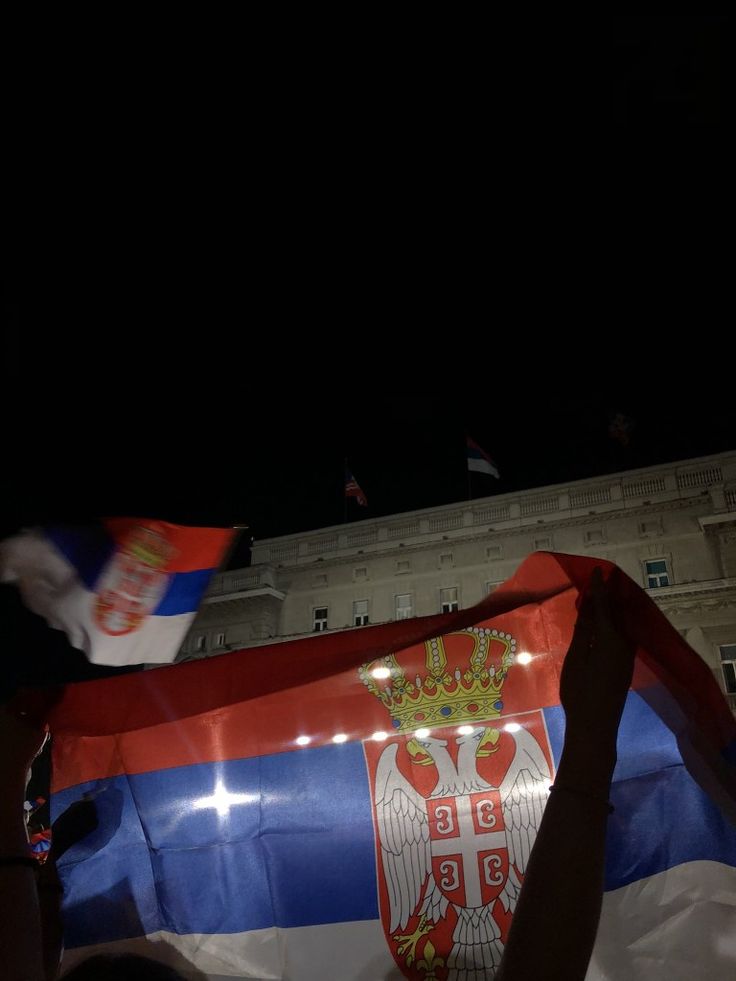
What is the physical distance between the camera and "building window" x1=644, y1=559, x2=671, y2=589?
26.4 m

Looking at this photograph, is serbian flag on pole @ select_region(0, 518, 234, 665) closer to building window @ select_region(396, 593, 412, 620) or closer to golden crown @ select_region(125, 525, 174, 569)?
golden crown @ select_region(125, 525, 174, 569)

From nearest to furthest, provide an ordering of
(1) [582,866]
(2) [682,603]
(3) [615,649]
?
(1) [582,866], (3) [615,649], (2) [682,603]

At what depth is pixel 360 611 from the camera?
31.7 metres

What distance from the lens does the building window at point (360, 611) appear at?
1242 inches

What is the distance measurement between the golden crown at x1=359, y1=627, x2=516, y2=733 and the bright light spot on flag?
69 cm

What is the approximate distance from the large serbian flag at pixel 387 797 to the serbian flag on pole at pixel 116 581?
0.41m

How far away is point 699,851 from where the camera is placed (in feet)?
7.37

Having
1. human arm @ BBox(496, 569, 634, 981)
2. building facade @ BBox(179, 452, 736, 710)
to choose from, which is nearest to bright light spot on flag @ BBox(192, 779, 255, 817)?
human arm @ BBox(496, 569, 634, 981)

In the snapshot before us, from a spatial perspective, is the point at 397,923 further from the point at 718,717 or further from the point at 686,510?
the point at 686,510

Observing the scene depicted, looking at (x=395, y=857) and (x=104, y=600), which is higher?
(x=104, y=600)

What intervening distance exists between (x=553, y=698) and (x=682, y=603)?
24630 mm

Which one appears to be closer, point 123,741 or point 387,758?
point 387,758

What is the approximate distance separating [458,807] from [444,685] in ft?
1.53

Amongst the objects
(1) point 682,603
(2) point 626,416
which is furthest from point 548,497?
(1) point 682,603
